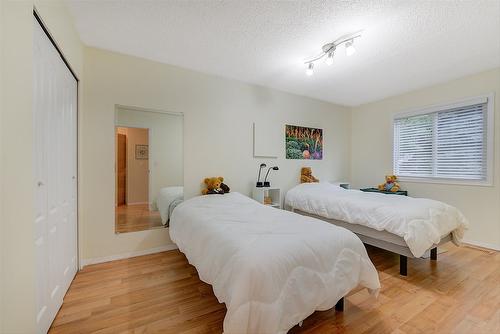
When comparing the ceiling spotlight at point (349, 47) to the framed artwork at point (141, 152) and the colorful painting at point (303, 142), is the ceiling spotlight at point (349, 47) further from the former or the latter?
the framed artwork at point (141, 152)

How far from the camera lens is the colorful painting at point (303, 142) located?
→ 3744mm

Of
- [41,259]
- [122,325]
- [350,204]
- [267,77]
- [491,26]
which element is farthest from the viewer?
[267,77]

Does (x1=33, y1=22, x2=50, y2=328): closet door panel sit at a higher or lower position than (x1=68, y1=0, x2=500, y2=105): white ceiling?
lower

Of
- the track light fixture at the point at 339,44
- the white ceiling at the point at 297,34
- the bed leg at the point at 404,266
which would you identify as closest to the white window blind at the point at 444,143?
the white ceiling at the point at 297,34

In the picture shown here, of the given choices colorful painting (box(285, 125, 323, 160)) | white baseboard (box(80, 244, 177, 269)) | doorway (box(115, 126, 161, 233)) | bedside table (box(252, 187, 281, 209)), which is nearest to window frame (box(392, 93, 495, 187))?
colorful painting (box(285, 125, 323, 160))

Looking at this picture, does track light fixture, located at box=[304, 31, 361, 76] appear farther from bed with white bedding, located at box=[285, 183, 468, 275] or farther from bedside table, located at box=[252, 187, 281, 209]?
bedside table, located at box=[252, 187, 281, 209]

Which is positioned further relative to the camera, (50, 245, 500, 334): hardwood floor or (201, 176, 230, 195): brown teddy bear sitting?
(201, 176, 230, 195): brown teddy bear sitting

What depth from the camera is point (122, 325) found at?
145 centimetres

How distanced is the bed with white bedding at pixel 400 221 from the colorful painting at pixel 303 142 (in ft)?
3.66

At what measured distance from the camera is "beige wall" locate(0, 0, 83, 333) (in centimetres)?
90

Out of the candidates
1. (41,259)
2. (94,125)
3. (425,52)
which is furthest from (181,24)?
(425,52)

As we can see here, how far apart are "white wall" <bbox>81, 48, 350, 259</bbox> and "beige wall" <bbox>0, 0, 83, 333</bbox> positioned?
4.44ft

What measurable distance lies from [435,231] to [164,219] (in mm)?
3009

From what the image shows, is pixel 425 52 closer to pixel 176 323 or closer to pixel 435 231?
pixel 435 231
